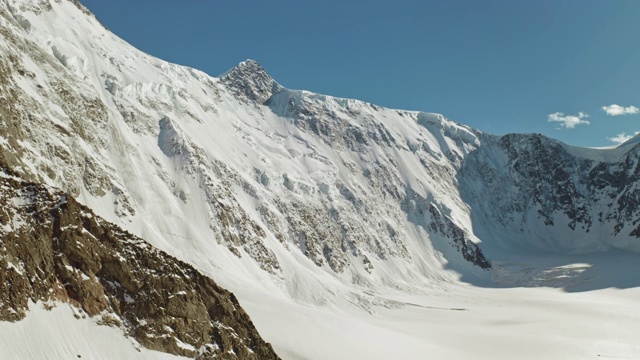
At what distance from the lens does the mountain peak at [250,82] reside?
15938 centimetres

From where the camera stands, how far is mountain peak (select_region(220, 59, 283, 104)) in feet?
523

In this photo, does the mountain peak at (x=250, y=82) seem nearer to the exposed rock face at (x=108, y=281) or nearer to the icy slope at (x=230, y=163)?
the icy slope at (x=230, y=163)

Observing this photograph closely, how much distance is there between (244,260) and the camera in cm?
8519

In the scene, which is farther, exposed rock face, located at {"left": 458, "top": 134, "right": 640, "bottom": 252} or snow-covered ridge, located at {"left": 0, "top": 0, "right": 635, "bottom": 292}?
exposed rock face, located at {"left": 458, "top": 134, "right": 640, "bottom": 252}

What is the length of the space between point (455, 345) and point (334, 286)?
93.0ft

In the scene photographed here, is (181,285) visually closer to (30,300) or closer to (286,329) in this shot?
(30,300)

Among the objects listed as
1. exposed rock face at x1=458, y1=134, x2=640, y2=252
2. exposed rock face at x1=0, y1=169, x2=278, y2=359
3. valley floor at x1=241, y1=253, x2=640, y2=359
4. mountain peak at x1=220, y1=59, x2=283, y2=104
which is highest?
mountain peak at x1=220, y1=59, x2=283, y2=104

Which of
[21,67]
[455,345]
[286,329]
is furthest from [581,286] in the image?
[21,67]

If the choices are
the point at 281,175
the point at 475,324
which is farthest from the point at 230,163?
the point at 475,324

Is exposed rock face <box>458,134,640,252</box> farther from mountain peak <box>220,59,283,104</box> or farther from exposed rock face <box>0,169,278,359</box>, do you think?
exposed rock face <box>0,169,278,359</box>

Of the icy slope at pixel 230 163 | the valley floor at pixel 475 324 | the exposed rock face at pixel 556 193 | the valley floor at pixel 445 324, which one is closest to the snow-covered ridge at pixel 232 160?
the icy slope at pixel 230 163

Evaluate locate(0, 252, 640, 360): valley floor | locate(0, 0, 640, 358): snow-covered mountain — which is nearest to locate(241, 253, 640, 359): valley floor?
locate(0, 252, 640, 360): valley floor

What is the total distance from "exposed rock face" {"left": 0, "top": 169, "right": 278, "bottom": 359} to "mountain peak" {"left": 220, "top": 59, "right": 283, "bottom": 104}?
119 meters

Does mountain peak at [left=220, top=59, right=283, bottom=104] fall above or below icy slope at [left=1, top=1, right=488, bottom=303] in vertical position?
above
